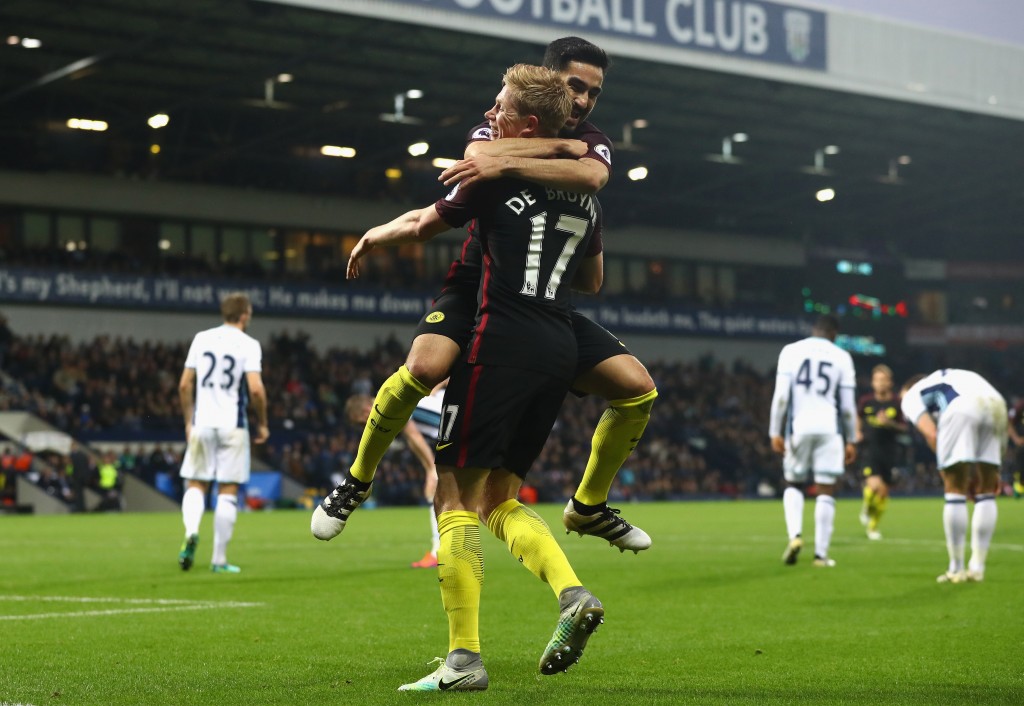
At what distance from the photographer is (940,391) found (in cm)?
1079

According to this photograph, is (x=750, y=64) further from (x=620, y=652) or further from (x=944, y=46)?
(x=620, y=652)

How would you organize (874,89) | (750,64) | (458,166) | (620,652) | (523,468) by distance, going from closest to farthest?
(458,166) → (523,468) → (620,652) → (750,64) → (874,89)

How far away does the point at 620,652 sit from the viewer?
6.59m

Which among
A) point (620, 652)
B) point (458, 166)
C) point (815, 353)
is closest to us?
point (458, 166)

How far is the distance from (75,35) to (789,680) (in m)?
27.8

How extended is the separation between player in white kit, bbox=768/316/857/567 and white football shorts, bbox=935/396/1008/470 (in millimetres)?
2558

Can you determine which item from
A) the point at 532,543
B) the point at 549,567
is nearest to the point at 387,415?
the point at 532,543

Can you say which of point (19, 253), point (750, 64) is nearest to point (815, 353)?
point (750, 64)

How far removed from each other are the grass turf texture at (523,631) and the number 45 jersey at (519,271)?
123 cm

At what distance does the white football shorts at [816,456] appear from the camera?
1319 centimetres

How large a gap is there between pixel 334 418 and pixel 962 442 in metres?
29.4

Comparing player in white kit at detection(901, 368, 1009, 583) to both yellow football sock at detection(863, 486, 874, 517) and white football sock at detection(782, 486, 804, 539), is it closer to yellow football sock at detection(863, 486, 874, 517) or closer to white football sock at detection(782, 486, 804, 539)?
white football sock at detection(782, 486, 804, 539)

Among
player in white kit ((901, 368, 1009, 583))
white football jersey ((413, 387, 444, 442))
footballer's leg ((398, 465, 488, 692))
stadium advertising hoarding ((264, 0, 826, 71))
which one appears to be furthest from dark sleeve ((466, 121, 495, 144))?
stadium advertising hoarding ((264, 0, 826, 71))

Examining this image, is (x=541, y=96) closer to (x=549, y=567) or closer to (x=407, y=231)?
(x=407, y=231)
